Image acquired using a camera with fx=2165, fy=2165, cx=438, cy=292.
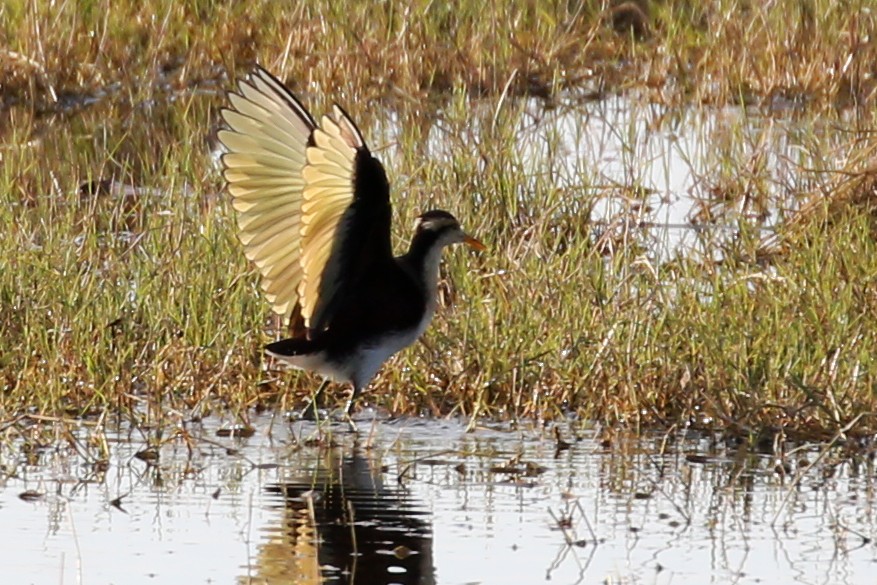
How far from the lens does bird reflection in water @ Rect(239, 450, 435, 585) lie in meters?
4.76

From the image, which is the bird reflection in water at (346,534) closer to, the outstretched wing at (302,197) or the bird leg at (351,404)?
the bird leg at (351,404)

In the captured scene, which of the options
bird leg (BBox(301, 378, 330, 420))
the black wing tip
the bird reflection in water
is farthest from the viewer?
bird leg (BBox(301, 378, 330, 420))

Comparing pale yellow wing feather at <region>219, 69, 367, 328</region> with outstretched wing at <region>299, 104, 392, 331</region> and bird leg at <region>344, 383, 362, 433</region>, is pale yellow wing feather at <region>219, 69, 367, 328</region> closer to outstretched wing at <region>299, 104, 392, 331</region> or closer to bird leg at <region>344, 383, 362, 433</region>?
outstretched wing at <region>299, 104, 392, 331</region>

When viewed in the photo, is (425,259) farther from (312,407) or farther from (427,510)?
(427,510)

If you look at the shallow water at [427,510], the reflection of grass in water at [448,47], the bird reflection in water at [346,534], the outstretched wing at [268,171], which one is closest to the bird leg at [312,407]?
the shallow water at [427,510]

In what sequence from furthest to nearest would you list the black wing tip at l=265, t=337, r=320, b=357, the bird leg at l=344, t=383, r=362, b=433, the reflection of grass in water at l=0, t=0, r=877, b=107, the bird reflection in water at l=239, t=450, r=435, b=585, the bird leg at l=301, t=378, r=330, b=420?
the reflection of grass in water at l=0, t=0, r=877, b=107, the bird leg at l=301, t=378, r=330, b=420, the bird leg at l=344, t=383, r=362, b=433, the black wing tip at l=265, t=337, r=320, b=357, the bird reflection in water at l=239, t=450, r=435, b=585

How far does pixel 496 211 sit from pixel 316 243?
2.46m

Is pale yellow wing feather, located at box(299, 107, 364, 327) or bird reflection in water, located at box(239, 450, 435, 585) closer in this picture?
bird reflection in water, located at box(239, 450, 435, 585)

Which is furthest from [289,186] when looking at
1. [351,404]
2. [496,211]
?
[496,211]

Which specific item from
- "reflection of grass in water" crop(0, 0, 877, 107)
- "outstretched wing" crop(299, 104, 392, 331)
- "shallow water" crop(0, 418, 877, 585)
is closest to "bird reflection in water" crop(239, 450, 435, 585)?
"shallow water" crop(0, 418, 877, 585)

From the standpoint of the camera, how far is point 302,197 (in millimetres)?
6098

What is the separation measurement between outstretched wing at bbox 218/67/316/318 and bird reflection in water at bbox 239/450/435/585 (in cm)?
69

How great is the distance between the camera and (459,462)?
233 inches

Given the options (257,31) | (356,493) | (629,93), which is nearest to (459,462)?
(356,493)
